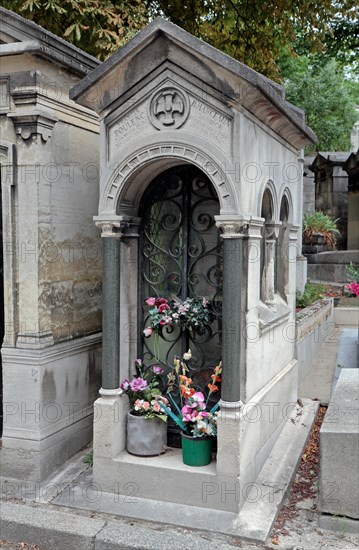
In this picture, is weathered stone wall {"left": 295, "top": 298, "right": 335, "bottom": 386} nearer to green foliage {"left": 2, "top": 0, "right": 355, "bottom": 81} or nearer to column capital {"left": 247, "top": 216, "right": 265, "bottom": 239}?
column capital {"left": 247, "top": 216, "right": 265, "bottom": 239}

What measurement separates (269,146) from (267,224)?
0.79 meters

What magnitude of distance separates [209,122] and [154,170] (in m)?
0.78

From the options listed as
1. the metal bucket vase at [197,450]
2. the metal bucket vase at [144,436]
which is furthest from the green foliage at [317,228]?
the metal bucket vase at [197,450]

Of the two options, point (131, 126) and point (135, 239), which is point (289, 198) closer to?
point (135, 239)

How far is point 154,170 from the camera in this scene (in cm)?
504

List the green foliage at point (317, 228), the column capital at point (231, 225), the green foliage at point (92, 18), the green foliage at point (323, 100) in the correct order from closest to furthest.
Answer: the column capital at point (231, 225) < the green foliage at point (92, 18) < the green foliage at point (317, 228) < the green foliage at point (323, 100)

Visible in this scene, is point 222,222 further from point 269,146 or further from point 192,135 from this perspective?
point 269,146

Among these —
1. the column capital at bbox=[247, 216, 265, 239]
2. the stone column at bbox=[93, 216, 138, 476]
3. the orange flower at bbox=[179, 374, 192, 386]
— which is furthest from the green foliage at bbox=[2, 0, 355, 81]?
the orange flower at bbox=[179, 374, 192, 386]

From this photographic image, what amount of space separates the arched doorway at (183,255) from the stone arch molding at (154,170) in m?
0.30

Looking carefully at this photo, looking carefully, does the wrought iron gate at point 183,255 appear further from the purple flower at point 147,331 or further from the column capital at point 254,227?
the column capital at point 254,227

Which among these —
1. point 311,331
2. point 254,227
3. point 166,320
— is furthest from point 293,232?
point 311,331

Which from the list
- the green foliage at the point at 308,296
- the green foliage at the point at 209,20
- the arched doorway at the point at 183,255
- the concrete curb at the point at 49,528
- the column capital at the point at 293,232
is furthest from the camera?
the green foliage at the point at 308,296

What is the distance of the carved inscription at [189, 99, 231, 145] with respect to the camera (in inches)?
174

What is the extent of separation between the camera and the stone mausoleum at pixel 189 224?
14.5 feet
